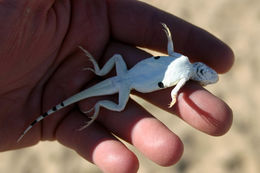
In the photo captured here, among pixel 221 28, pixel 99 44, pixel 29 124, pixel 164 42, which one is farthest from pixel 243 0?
pixel 29 124

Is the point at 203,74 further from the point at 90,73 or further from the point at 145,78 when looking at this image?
the point at 90,73

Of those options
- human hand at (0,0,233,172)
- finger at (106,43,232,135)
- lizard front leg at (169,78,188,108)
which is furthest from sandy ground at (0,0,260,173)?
lizard front leg at (169,78,188,108)

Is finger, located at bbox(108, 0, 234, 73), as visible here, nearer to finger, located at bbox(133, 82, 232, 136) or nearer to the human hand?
the human hand

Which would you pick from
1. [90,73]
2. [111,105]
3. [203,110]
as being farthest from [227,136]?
[90,73]

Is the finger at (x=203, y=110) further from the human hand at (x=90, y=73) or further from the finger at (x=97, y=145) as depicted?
the finger at (x=97, y=145)

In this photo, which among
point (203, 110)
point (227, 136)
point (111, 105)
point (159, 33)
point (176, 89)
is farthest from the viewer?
point (227, 136)

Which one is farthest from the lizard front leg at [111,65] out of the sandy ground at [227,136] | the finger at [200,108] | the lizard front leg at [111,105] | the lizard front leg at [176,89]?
the sandy ground at [227,136]
